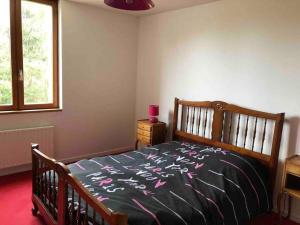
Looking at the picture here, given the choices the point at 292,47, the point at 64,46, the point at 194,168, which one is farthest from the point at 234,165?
the point at 64,46

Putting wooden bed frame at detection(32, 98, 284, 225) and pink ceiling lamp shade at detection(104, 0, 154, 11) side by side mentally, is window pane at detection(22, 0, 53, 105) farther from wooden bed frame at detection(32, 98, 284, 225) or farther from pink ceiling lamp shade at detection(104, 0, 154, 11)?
pink ceiling lamp shade at detection(104, 0, 154, 11)

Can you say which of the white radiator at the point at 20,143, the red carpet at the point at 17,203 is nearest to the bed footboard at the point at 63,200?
the red carpet at the point at 17,203

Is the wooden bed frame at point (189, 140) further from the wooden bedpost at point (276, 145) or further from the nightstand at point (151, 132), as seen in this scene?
the nightstand at point (151, 132)

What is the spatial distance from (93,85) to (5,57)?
4.08 ft

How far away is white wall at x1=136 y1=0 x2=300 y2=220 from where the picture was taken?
8.75ft

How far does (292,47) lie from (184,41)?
1.48 metres

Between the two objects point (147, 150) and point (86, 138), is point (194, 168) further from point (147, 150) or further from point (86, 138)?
point (86, 138)

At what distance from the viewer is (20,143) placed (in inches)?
134

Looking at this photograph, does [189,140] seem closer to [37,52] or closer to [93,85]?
[93,85]

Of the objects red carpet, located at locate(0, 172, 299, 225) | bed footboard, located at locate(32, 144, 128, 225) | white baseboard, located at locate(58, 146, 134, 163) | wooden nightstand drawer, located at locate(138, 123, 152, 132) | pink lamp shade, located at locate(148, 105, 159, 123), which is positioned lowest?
red carpet, located at locate(0, 172, 299, 225)

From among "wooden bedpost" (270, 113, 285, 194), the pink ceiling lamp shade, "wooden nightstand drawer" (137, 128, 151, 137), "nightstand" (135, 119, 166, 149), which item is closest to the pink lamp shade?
"nightstand" (135, 119, 166, 149)

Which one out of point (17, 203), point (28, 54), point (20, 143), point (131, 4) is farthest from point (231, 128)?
point (28, 54)

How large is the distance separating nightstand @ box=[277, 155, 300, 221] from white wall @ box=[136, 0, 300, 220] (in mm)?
243

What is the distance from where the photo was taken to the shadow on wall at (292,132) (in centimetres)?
262
